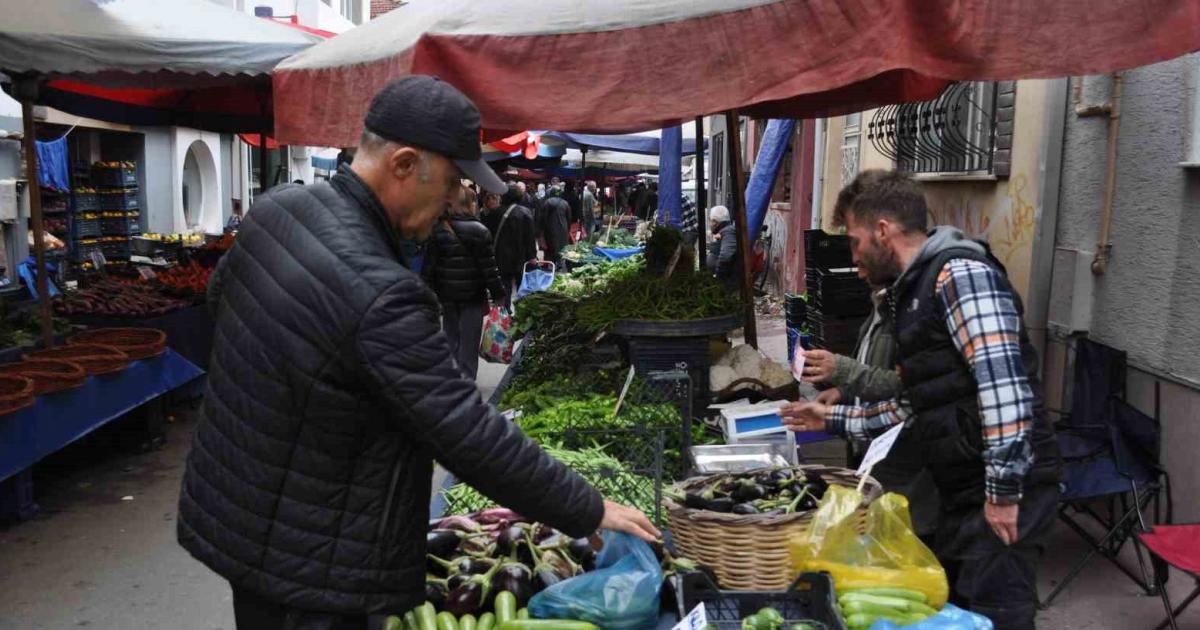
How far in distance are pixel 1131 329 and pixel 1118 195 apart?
2.32ft

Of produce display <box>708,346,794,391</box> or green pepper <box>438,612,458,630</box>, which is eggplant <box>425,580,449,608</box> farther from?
produce display <box>708,346,794,391</box>

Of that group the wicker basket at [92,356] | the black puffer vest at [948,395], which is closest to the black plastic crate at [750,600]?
the black puffer vest at [948,395]

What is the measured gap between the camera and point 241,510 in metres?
2.12

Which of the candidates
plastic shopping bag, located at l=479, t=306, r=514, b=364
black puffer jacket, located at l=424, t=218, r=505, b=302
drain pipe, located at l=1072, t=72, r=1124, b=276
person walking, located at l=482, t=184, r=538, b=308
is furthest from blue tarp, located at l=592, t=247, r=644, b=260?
drain pipe, located at l=1072, t=72, r=1124, b=276

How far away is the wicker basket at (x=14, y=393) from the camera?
5418mm

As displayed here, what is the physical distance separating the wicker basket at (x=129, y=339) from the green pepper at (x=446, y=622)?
5.66 meters

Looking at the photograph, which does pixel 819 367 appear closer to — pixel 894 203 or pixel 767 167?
pixel 894 203

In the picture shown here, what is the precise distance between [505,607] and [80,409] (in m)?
4.93

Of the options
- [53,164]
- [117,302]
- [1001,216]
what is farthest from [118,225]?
[1001,216]

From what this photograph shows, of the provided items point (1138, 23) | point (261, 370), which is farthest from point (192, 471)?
point (1138, 23)

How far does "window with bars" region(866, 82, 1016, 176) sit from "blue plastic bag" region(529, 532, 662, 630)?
4.75 meters

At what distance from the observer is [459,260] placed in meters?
8.66

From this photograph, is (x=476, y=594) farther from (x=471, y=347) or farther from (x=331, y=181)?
(x=471, y=347)

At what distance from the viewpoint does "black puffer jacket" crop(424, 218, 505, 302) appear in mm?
8648
